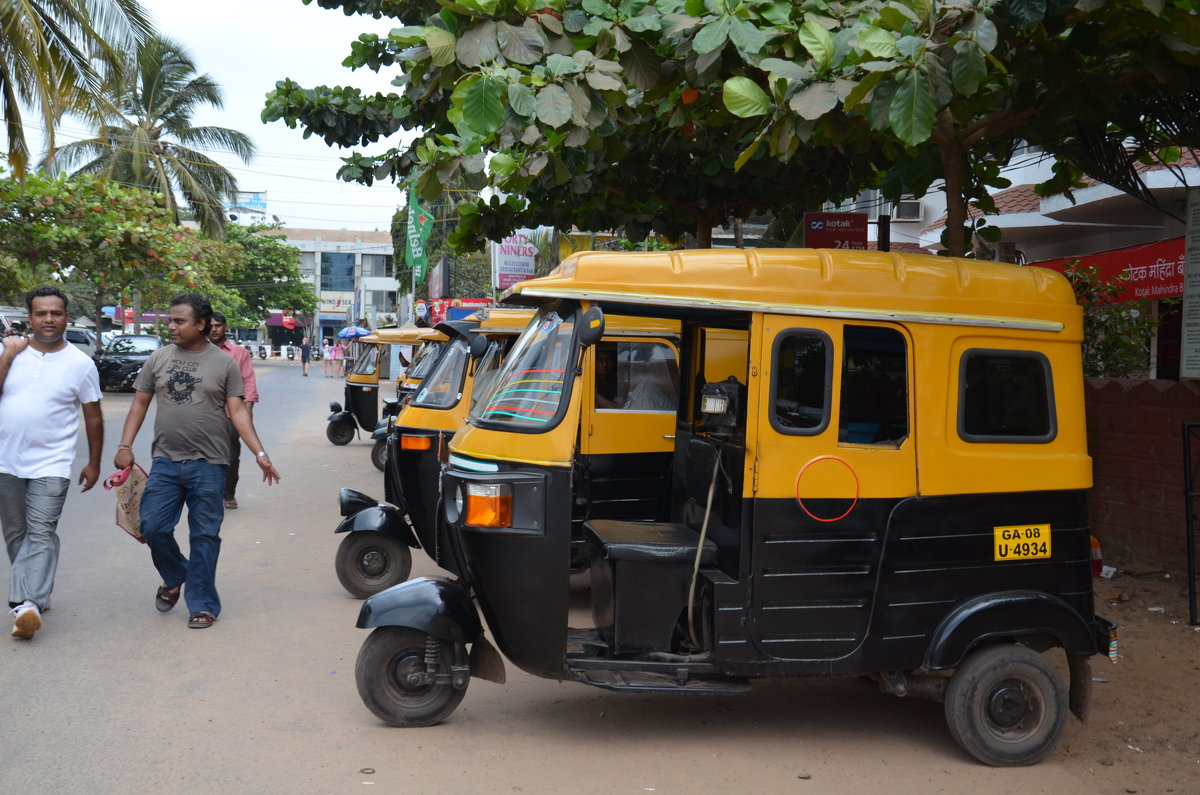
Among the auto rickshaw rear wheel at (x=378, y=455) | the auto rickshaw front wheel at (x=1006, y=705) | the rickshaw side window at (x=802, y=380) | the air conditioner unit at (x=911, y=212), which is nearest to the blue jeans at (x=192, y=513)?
the rickshaw side window at (x=802, y=380)

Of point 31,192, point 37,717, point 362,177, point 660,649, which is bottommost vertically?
point 37,717

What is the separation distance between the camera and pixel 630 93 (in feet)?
21.1

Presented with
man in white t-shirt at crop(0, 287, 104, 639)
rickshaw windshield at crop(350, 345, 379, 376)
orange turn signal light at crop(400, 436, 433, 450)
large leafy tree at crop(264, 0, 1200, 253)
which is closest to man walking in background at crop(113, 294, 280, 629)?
man in white t-shirt at crop(0, 287, 104, 639)

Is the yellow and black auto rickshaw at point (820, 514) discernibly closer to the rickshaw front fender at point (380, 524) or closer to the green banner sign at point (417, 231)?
the rickshaw front fender at point (380, 524)

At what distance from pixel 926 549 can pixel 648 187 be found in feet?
20.1

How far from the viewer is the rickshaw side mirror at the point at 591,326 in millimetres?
4719

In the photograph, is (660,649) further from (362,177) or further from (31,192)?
(31,192)

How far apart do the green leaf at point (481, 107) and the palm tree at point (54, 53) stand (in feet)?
41.3

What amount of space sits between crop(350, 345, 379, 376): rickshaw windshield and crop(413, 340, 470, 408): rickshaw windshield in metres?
10.1

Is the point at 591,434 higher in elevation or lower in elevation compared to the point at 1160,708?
higher

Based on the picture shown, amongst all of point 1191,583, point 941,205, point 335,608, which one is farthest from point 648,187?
point 941,205

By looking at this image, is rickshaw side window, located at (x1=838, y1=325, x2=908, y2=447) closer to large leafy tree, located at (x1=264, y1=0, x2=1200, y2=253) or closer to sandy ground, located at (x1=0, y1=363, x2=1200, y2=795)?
large leafy tree, located at (x1=264, y1=0, x2=1200, y2=253)

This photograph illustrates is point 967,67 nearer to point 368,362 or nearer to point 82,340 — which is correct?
point 368,362

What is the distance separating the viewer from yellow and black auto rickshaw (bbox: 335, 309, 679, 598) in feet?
25.0
